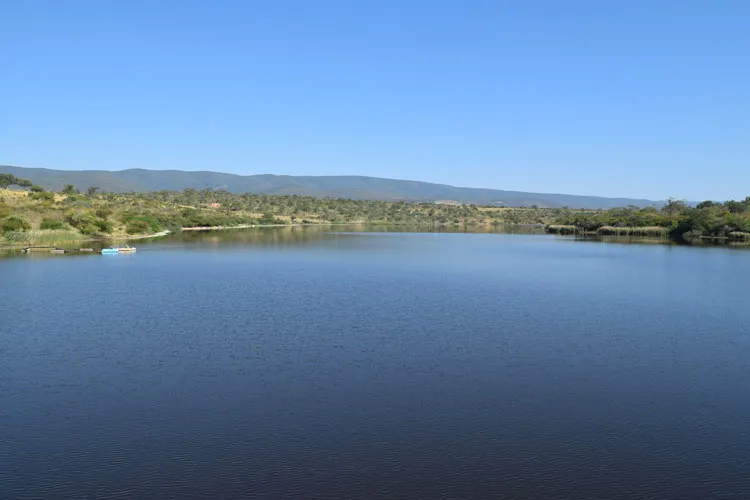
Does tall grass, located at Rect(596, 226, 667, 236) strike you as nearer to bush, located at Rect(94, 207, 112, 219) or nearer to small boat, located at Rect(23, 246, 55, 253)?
bush, located at Rect(94, 207, 112, 219)

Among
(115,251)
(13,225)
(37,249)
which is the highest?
(13,225)

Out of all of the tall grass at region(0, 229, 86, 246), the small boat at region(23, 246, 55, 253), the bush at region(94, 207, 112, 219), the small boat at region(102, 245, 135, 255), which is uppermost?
the bush at region(94, 207, 112, 219)

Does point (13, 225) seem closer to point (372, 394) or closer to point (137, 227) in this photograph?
point (137, 227)

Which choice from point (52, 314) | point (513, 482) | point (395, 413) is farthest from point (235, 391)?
point (52, 314)

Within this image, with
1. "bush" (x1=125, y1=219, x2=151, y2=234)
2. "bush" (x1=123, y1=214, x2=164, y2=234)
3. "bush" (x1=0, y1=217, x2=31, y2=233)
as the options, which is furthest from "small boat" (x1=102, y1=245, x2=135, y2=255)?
"bush" (x1=123, y1=214, x2=164, y2=234)

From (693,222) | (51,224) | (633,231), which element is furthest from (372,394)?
(633,231)

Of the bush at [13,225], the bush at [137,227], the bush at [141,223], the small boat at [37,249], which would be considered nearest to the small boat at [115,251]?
the small boat at [37,249]
